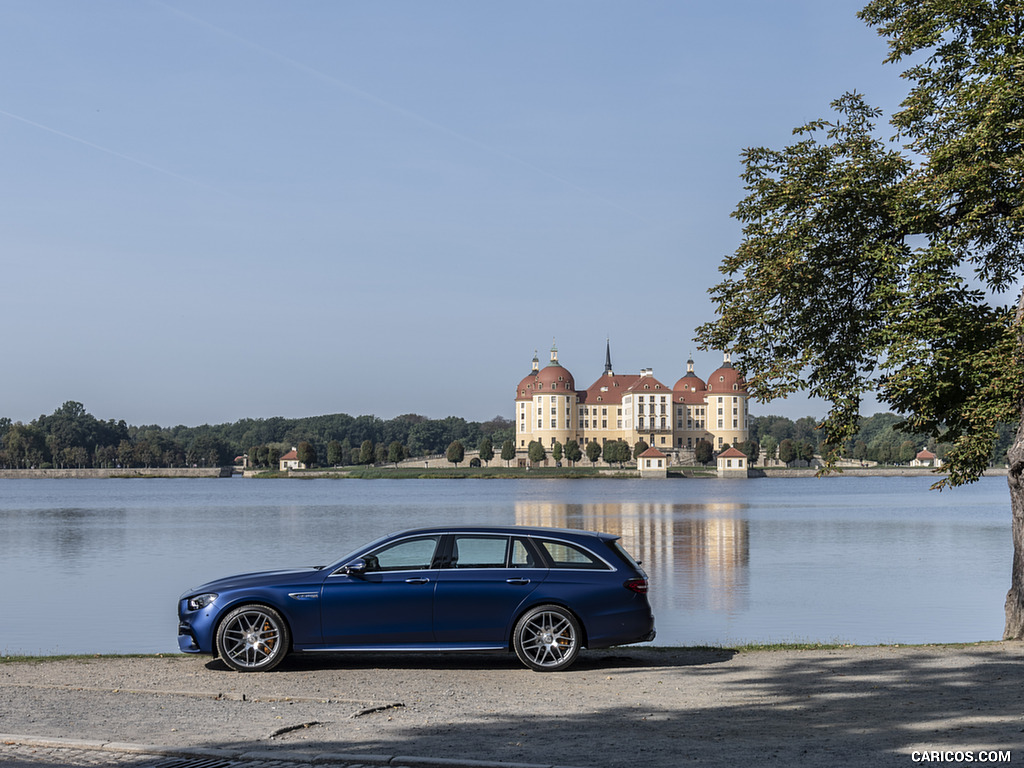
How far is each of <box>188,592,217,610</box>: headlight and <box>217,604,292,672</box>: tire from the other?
10.7 inches

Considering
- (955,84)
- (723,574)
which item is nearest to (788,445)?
(723,574)

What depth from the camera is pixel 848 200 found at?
15.4 metres

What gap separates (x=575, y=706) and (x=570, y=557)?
2240 mm

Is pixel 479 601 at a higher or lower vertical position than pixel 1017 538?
lower

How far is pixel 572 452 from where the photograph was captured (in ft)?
625

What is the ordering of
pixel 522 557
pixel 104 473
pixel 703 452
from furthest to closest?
pixel 104 473, pixel 703 452, pixel 522 557

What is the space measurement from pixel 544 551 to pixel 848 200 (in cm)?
711

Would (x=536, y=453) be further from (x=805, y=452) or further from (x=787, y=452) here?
(x=805, y=452)

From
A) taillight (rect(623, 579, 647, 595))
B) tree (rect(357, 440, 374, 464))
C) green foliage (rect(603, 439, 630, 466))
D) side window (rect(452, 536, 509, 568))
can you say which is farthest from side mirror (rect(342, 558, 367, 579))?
tree (rect(357, 440, 374, 464))

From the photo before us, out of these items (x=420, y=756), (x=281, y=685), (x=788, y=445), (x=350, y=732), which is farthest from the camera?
(x=788, y=445)

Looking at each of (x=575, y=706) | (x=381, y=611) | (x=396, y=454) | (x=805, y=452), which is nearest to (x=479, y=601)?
(x=381, y=611)

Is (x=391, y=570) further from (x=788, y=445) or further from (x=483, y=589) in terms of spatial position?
(x=788, y=445)

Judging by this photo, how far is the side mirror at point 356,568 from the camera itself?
38.5 feet

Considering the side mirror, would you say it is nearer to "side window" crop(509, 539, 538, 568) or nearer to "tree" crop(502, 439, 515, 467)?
"side window" crop(509, 539, 538, 568)
